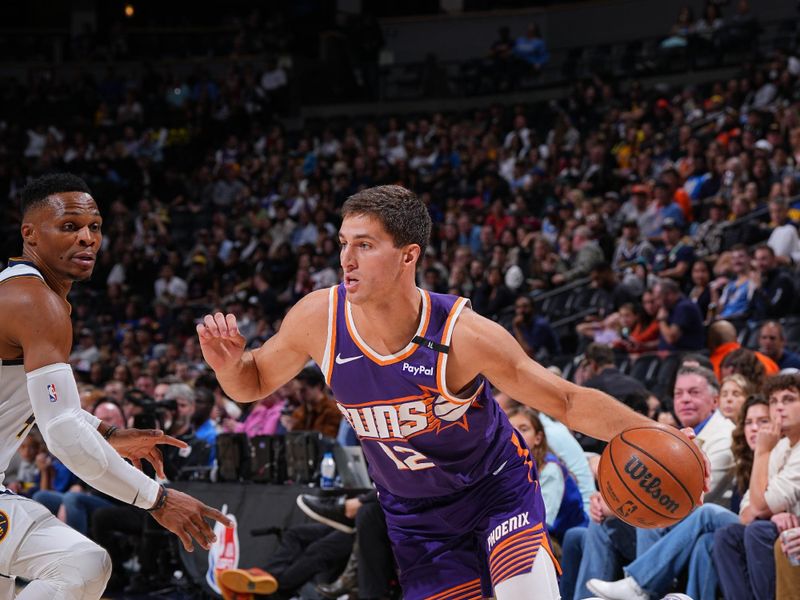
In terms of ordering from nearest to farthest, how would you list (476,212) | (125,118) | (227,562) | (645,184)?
(227,562)
(645,184)
(476,212)
(125,118)

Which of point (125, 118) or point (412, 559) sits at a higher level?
point (125, 118)

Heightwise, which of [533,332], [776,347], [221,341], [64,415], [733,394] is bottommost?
[533,332]

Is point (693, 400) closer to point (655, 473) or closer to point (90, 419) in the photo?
point (655, 473)

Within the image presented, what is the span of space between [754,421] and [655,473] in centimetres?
229

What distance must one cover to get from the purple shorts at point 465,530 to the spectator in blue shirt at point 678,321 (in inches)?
234

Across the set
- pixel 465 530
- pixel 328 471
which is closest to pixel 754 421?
pixel 465 530

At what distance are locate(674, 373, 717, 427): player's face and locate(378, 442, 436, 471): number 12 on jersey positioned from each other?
321 centimetres

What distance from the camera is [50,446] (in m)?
3.67

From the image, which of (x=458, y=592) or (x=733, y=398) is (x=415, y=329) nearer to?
(x=458, y=592)

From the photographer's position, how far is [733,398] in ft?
21.4

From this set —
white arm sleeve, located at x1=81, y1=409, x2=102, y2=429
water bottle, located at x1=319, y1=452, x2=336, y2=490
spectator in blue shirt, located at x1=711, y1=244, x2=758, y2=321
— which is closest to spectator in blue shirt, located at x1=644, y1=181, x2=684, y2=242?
spectator in blue shirt, located at x1=711, y1=244, x2=758, y2=321

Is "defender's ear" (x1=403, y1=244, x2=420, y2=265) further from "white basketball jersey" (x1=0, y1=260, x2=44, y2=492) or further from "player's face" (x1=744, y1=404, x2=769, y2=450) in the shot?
"player's face" (x1=744, y1=404, x2=769, y2=450)

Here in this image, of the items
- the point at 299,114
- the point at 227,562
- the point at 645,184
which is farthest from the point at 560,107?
the point at 227,562

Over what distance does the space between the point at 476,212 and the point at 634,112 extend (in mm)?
3029
